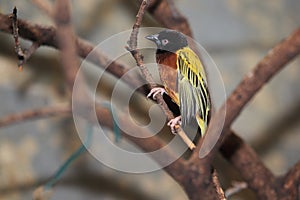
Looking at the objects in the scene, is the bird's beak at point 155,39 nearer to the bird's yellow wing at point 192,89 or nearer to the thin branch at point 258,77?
the bird's yellow wing at point 192,89

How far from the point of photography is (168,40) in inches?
8.3

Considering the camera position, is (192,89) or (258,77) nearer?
(192,89)

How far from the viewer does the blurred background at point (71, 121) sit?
873mm

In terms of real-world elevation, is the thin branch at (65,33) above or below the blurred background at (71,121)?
above

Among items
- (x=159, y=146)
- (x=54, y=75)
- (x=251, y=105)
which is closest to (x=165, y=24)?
(x=159, y=146)

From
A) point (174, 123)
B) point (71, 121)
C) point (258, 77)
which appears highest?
point (174, 123)

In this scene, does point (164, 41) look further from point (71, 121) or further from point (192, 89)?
point (71, 121)

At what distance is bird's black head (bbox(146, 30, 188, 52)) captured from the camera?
208 millimetres

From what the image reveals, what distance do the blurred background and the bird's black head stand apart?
0.55m

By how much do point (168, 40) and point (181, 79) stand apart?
0.02 meters

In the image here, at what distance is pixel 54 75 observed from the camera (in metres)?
0.90

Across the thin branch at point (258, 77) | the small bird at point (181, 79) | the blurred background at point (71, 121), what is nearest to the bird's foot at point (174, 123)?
the small bird at point (181, 79)

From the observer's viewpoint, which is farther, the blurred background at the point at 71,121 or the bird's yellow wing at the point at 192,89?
the blurred background at the point at 71,121

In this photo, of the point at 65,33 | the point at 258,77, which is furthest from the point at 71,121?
the point at 65,33
